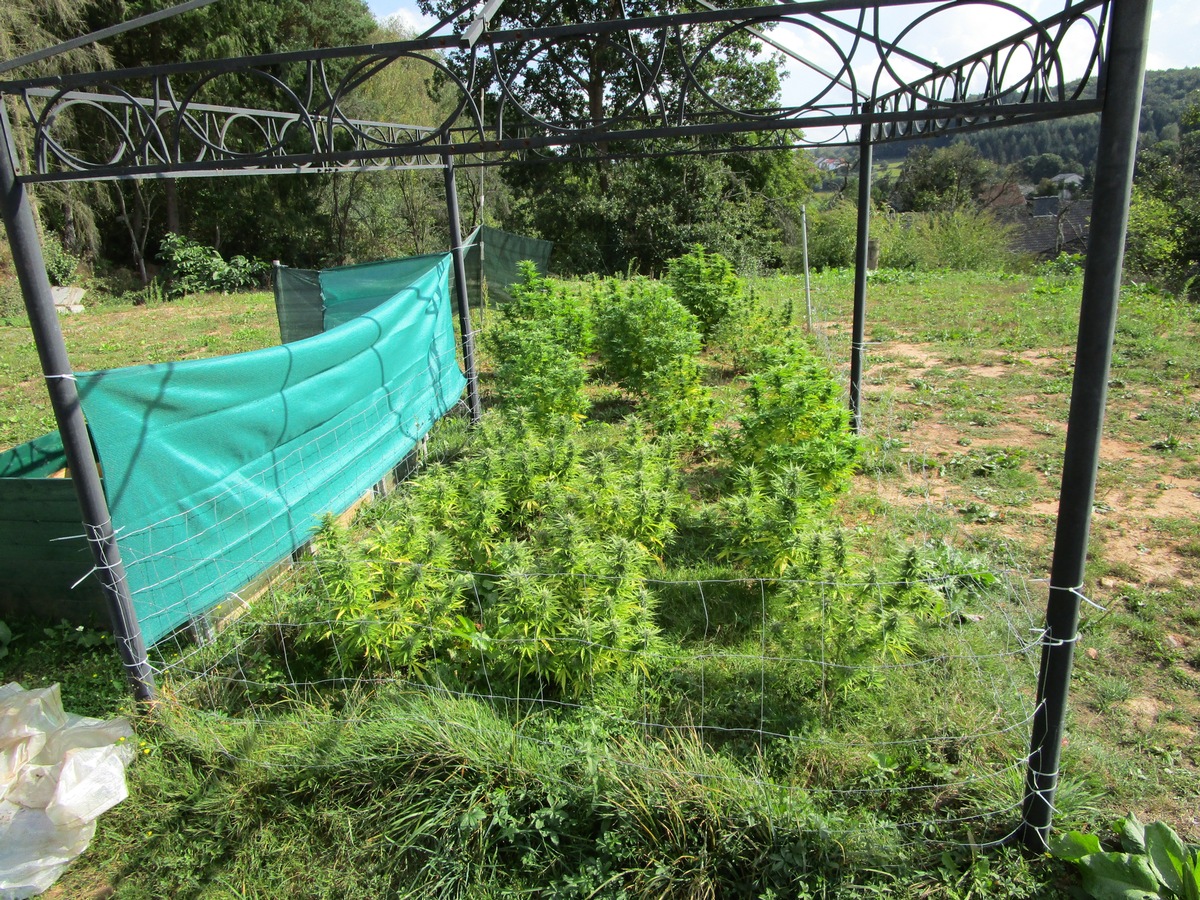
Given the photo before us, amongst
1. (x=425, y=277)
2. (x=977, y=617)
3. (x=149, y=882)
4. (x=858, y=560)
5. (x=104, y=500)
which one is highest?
(x=425, y=277)

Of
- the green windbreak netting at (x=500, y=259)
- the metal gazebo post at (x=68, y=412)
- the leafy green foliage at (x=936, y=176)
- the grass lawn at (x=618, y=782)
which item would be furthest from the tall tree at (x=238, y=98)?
the leafy green foliage at (x=936, y=176)

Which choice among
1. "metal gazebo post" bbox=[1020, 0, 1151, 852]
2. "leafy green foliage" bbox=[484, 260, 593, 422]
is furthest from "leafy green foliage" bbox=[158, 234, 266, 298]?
"metal gazebo post" bbox=[1020, 0, 1151, 852]

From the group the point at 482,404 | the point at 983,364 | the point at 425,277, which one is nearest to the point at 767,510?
the point at 425,277

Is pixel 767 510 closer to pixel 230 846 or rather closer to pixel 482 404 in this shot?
pixel 230 846

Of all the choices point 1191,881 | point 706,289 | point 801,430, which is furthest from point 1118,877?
point 706,289

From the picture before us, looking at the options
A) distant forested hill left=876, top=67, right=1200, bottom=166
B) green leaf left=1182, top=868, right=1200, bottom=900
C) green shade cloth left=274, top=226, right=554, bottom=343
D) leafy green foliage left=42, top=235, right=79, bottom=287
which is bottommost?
green leaf left=1182, top=868, right=1200, bottom=900

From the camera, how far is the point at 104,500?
11.1 feet

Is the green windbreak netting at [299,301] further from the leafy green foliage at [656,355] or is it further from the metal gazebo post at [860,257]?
the metal gazebo post at [860,257]

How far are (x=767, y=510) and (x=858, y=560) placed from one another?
536 mm

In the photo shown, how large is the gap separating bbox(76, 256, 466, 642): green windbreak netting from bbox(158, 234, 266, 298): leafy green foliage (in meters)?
17.6

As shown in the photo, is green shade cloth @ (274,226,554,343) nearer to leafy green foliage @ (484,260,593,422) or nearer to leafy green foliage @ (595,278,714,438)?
leafy green foliage @ (484,260,593,422)

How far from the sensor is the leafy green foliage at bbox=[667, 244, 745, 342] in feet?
33.3

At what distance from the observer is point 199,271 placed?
68.8ft

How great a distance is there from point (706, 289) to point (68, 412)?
8.13 meters
